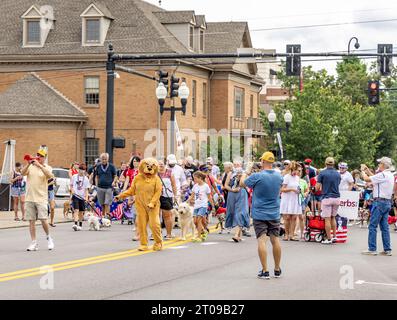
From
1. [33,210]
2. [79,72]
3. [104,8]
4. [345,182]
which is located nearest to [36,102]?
[79,72]

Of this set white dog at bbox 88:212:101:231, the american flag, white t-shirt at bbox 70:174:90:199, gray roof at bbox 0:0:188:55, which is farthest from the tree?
white dog at bbox 88:212:101:231

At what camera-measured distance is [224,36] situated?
189 feet

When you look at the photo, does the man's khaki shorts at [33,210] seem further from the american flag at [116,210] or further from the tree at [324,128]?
the tree at [324,128]

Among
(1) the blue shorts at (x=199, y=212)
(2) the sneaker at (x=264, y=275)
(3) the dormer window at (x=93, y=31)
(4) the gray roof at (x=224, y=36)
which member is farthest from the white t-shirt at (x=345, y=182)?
(4) the gray roof at (x=224, y=36)

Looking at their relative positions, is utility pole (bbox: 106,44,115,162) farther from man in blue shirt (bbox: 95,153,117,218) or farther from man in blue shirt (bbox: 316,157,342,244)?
man in blue shirt (bbox: 316,157,342,244)

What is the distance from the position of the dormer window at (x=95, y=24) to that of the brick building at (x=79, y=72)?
56 mm

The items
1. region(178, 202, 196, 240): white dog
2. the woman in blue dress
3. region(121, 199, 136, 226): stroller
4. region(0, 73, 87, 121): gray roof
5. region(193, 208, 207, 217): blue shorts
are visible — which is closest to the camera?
region(178, 202, 196, 240): white dog

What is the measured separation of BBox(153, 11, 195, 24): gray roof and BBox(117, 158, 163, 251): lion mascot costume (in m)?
34.9

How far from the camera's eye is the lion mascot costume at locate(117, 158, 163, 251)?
1842 centimetres

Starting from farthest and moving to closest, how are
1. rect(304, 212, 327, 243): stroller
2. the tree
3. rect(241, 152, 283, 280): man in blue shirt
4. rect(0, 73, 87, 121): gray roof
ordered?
the tree
rect(0, 73, 87, 121): gray roof
rect(304, 212, 327, 243): stroller
rect(241, 152, 283, 280): man in blue shirt

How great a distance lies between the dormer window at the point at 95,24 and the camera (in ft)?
165

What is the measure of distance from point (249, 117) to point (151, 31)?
12475 millimetres
